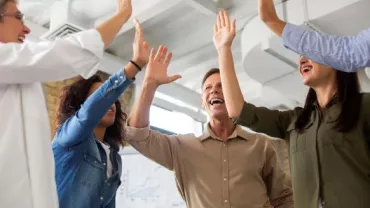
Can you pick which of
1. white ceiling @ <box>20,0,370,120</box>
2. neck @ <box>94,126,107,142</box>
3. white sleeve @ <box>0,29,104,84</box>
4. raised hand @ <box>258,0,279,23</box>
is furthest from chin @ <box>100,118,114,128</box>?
white ceiling @ <box>20,0,370,120</box>

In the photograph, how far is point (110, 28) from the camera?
1191 mm

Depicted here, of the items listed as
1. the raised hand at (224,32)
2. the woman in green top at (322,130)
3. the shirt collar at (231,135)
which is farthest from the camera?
the shirt collar at (231,135)

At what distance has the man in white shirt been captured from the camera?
984mm

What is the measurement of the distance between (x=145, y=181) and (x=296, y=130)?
1.57 m

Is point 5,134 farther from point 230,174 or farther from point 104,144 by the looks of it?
point 230,174

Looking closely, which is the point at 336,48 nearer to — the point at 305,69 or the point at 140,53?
the point at 305,69

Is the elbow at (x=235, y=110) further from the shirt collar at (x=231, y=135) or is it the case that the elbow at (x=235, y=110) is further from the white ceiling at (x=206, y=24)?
the white ceiling at (x=206, y=24)

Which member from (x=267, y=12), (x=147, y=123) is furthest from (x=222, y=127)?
(x=267, y=12)

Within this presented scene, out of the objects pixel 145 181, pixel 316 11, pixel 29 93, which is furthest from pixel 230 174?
pixel 316 11

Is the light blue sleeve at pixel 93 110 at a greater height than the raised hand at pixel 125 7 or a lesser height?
lesser

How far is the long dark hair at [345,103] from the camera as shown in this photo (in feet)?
3.93

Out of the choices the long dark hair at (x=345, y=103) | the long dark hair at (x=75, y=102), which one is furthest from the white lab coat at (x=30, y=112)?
the long dark hair at (x=345, y=103)

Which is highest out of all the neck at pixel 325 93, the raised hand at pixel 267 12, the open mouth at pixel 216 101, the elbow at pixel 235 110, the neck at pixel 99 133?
the raised hand at pixel 267 12

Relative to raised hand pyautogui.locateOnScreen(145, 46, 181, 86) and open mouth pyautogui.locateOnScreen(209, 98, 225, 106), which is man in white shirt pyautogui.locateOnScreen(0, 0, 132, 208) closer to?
raised hand pyautogui.locateOnScreen(145, 46, 181, 86)
